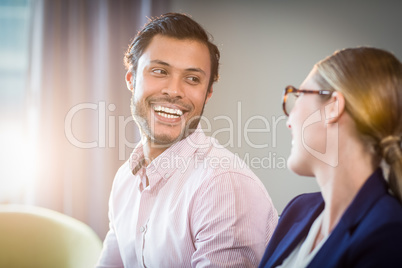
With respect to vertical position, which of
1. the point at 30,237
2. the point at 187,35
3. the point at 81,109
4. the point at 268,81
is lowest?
the point at 30,237

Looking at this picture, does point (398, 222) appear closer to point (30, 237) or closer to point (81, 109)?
point (30, 237)


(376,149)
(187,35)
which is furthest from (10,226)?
(376,149)

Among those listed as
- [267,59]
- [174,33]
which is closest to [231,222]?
[174,33]

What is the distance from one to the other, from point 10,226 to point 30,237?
12cm

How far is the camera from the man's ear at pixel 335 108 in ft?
2.63

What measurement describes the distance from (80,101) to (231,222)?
1.69 metres

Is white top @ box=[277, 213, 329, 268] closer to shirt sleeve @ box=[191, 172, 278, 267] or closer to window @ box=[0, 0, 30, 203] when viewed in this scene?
shirt sleeve @ box=[191, 172, 278, 267]

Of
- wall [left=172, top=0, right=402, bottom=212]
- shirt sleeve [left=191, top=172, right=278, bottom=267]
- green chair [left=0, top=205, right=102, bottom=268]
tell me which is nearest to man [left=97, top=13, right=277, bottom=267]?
shirt sleeve [left=191, top=172, right=278, bottom=267]

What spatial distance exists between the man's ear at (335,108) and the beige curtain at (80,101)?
1845 millimetres

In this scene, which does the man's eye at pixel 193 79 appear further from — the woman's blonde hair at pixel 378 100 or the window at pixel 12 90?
the window at pixel 12 90

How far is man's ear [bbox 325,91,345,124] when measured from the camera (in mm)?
803

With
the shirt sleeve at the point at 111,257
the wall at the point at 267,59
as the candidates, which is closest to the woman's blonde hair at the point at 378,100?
the shirt sleeve at the point at 111,257

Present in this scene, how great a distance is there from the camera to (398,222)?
0.69 meters

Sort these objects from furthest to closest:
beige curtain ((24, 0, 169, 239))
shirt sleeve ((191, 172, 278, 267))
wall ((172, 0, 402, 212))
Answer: beige curtain ((24, 0, 169, 239)) < wall ((172, 0, 402, 212)) < shirt sleeve ((191, 172, 278, 267))
